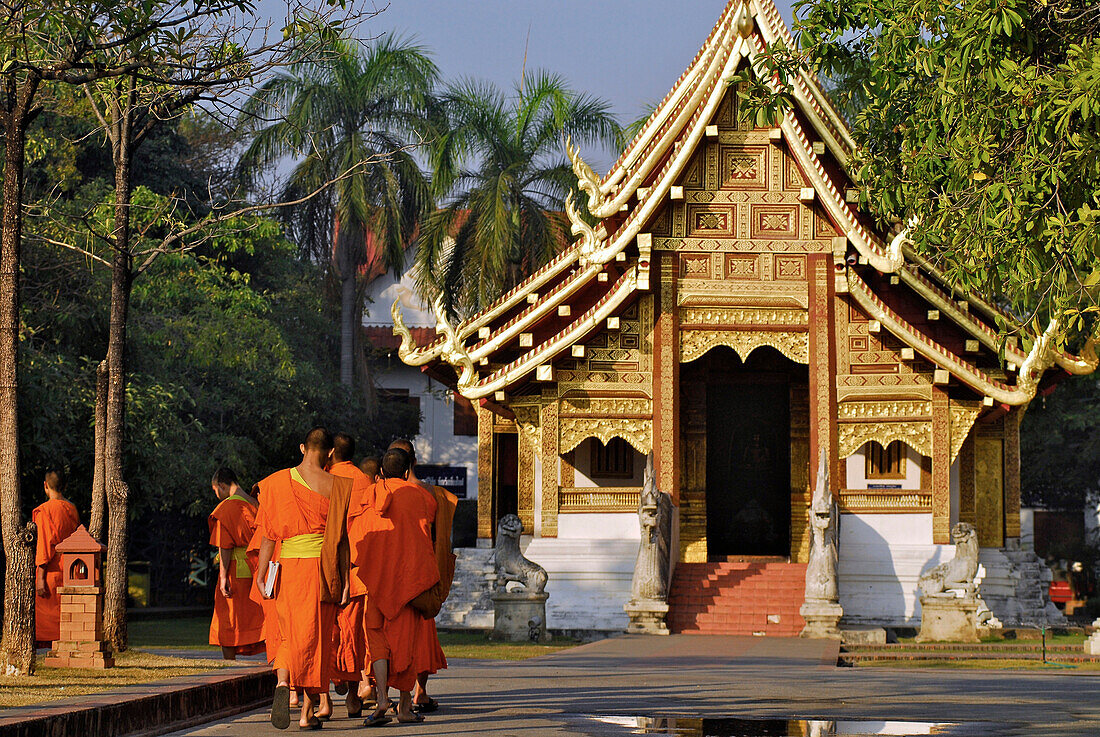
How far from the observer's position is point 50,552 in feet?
40.2

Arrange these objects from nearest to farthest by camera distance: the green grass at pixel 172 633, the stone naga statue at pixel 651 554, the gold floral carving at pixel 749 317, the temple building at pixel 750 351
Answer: the green grass at pixel 172 633 → the stone naga statue at pixel 651 554 → the temple building at pixel 750 351 → the gold floral carving at pixel 749 317

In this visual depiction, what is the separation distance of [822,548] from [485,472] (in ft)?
19.1

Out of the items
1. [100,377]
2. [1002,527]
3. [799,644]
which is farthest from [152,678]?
[1002,527]

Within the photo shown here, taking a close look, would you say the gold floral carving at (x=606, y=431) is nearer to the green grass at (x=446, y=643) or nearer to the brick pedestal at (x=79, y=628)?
the green grass at (x=446, y=643)

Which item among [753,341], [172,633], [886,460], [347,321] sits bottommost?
[172,633]

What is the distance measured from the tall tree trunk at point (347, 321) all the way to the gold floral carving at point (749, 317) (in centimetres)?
1305

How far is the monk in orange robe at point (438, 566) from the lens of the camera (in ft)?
28.1

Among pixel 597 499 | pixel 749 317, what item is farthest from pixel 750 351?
pixel 597 499

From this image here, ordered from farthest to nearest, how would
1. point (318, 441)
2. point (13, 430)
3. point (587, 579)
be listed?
1. point (587, 579)
2. point (13, 430)
3. point (318, 441)

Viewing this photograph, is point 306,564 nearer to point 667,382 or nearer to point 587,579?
Answer: point 587,579

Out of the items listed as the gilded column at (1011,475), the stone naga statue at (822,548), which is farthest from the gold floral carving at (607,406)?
the gilded column at (1011,475)

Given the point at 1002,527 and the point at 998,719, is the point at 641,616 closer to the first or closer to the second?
the point at 1002,527

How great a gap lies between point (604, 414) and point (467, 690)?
9012mm

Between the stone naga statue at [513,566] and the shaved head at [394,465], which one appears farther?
the stone naga statue at [513,566]
